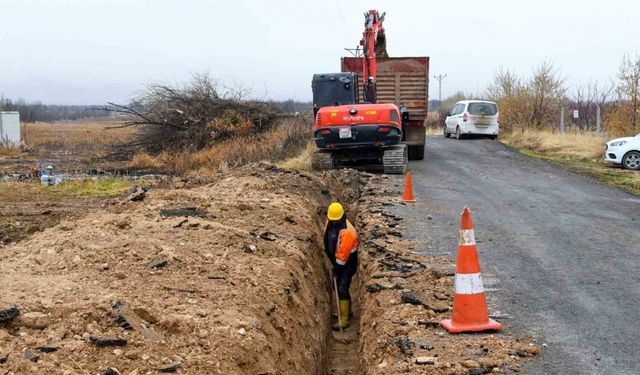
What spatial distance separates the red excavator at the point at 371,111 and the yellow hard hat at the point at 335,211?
21.2 ft

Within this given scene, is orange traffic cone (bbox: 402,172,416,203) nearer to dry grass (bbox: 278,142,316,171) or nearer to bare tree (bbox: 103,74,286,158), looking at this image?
dry grass (bbox: 278,142,316,171)

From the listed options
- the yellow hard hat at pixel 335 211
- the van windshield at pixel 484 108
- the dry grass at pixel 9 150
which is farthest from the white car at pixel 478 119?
the dry grass at pixel 9 150

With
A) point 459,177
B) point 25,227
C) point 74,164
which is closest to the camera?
point 25,227

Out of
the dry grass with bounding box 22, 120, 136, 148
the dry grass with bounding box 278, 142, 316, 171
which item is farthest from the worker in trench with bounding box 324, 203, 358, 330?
the dry grass with bounding box 22, 120, 136, 148

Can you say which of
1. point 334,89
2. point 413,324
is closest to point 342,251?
point 413,324

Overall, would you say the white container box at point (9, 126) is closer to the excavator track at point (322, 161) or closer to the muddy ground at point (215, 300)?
the excavator track at point (322, 161)

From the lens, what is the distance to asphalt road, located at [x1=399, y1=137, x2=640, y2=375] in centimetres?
521

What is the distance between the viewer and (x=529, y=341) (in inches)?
205

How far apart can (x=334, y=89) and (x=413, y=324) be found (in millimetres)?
11649

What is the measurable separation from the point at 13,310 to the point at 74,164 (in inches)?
877

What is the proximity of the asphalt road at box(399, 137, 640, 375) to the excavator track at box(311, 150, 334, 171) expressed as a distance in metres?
2.09

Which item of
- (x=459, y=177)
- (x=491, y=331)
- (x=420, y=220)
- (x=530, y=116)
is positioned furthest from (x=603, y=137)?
(x=491, y=331)

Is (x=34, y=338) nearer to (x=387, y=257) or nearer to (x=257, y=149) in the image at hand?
(x=387, y=257)

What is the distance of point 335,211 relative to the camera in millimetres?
8461
